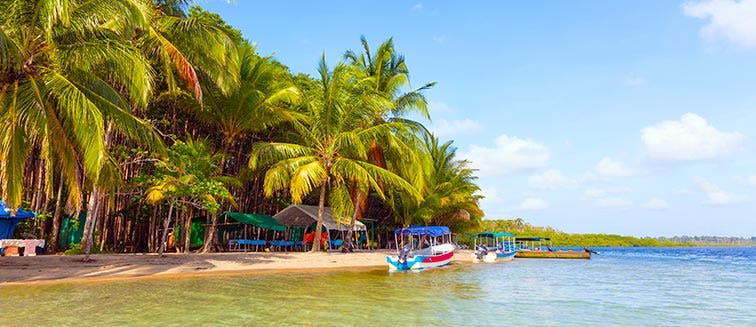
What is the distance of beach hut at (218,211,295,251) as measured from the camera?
832 inches

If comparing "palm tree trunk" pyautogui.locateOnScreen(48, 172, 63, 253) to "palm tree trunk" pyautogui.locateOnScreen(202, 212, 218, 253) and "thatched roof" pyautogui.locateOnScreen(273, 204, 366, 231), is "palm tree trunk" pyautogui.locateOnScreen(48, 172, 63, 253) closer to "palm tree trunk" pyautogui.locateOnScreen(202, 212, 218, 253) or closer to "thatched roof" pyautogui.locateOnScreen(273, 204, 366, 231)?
"palm tree trunk" pyautogui.locateOnScreen(202, 212, 218, 253)

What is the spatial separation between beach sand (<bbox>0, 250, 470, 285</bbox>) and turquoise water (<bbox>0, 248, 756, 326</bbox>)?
878 millimetres

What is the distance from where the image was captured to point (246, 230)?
24297mm

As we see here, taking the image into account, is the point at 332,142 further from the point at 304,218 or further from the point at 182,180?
the point at 182,180

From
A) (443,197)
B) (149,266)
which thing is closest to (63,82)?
(149,266)

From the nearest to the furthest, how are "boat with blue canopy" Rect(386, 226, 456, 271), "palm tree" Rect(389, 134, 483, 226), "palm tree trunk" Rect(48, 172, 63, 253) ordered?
"palm tree trunk" Rect(48, 172, 63, 253)
"boat with blue canopy" Rect(386, 226, 456, 271)
"palm tree" Rect(389, 134, 483, 226)

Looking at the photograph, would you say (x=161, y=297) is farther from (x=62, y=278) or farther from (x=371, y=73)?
(x=371, y=73)

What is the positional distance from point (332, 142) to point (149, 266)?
32.0ft

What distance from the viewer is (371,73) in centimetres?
2628

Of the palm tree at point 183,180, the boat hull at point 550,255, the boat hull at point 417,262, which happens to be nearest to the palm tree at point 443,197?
the boat hull at point 550,255

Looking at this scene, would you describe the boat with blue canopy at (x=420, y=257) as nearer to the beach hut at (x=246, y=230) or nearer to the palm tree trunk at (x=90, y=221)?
the beach hut at (x=246, y=230)

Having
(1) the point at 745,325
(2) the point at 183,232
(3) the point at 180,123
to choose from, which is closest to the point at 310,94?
(3) the point at 180,123

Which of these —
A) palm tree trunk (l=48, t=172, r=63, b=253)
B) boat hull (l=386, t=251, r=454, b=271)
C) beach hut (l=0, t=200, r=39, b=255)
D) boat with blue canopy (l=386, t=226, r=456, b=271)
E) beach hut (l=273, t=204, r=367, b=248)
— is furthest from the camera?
beach hut (l=273, t=204, r=367, b=248)

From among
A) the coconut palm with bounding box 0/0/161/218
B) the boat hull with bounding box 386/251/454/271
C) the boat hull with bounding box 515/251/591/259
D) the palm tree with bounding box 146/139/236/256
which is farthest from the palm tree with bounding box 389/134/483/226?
the coconut palm with bounding box 0/0/161/218
